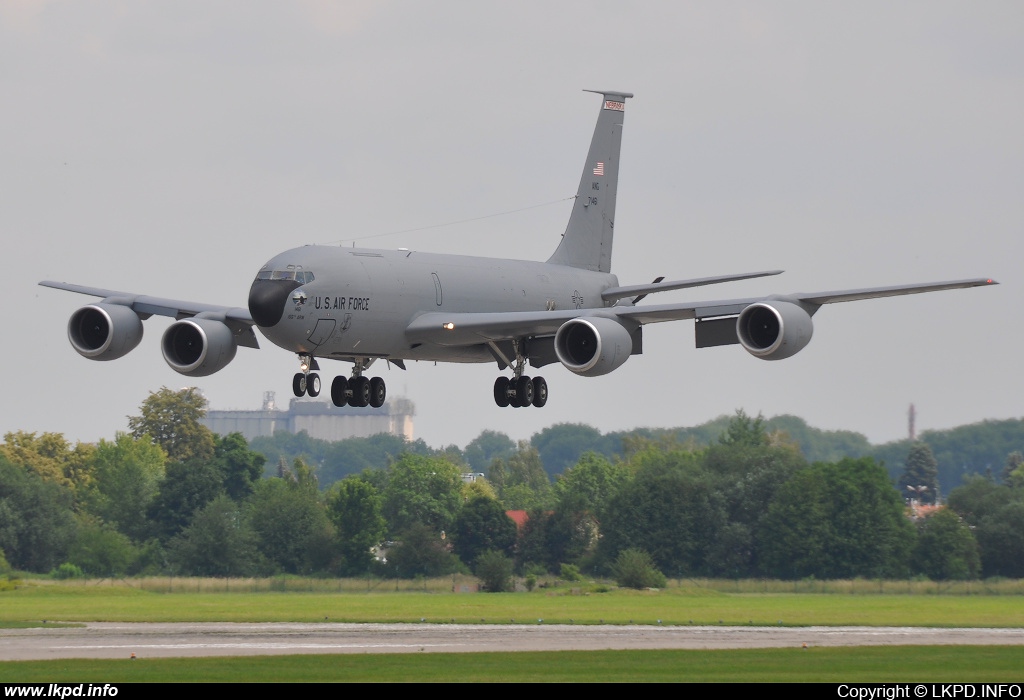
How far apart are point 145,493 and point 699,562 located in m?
40.4

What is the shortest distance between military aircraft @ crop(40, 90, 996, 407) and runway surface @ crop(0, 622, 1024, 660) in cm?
937

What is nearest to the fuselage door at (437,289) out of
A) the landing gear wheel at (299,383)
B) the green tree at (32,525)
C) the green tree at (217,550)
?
the landing gear wheel at (299,383)

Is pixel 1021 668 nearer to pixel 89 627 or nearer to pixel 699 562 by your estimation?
pixel 89 627

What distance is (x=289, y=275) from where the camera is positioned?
55219 millimetres

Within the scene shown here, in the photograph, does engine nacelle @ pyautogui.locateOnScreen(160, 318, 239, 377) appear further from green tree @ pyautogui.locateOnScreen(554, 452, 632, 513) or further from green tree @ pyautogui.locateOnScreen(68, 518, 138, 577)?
green tree @ pyautogui.locateOnScreen(554, 452, 632, 513)

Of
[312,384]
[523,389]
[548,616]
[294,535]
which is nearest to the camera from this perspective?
[312,384]

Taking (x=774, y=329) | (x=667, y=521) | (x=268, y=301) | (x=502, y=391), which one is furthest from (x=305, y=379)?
(x=667, y=521)

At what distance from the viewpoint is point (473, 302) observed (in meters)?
61.4

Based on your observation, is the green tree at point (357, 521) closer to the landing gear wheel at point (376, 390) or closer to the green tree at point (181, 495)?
the green tree at point (181, 495)

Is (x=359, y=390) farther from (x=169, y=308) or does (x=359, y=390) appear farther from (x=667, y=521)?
(x=667, y=521)

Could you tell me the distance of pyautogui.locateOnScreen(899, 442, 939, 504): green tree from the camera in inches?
5591

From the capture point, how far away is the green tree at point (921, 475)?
142000 mm

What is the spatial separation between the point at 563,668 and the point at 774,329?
1279cm

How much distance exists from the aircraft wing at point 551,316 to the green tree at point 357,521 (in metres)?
A: 49.4
